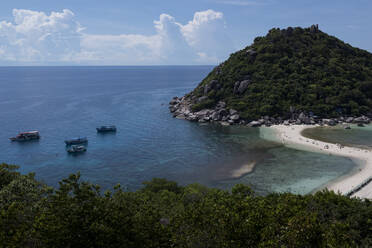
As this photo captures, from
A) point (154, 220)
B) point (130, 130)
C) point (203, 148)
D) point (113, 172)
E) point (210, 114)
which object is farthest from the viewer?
point (210, 114)

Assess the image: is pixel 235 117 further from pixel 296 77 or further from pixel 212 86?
pixel 296 77

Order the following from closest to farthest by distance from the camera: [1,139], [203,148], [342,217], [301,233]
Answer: [301,233] < [342,217] < [203,148] < [1,139]

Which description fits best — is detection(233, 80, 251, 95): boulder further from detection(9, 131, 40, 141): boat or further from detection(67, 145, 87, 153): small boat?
detection(9, 131, 40, 141): boat

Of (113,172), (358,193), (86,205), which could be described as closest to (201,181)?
(113,172)

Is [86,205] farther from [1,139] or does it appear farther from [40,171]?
[1,139]

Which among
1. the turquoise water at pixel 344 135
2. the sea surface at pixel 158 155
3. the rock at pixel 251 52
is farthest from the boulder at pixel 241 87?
the turquoise water at pixel 344 135

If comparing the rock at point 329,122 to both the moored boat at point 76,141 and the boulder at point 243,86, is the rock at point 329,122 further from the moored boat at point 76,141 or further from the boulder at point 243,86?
the moored boat at point 76,141
